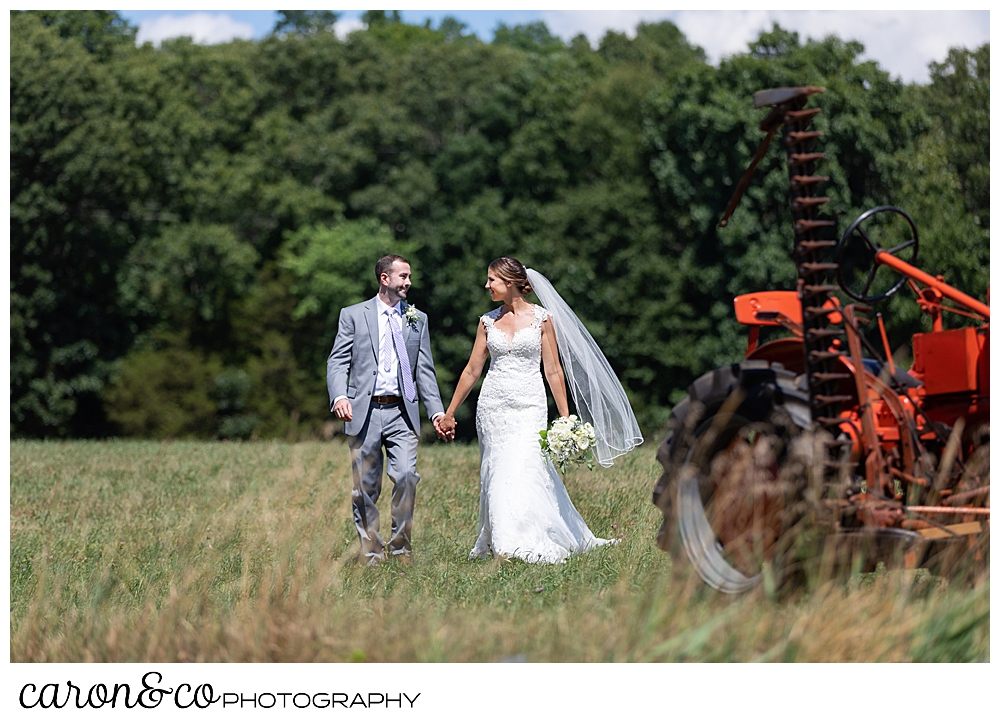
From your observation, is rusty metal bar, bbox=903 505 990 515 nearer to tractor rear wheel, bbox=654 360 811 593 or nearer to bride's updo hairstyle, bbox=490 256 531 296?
tractor rear wheel, bbox=654 360 811 593

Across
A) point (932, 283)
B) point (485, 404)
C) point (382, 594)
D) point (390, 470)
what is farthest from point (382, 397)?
point (932, 283)

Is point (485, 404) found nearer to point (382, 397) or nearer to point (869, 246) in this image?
point (382, 397)

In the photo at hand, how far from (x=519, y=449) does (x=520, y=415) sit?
26cm

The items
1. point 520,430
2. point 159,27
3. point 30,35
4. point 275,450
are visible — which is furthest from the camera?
point 159,27

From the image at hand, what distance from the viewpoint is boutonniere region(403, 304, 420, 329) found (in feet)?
26.3

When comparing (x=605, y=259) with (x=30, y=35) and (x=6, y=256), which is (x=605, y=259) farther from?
(x=6, y=256)

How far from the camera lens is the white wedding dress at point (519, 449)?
806 centimetres

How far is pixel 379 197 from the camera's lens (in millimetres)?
36094

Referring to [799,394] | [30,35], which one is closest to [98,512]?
[799,394]

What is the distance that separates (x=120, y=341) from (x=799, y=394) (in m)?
32.9

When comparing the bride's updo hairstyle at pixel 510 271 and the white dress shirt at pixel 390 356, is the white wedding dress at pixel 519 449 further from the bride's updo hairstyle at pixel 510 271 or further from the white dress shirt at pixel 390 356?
the white dress shirt at pixel 390 356

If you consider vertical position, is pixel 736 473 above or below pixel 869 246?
below

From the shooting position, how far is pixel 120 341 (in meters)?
34.8

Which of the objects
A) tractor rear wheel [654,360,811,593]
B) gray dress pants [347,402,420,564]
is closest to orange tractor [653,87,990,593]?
tractor rear wheel [654,360,811,593]
